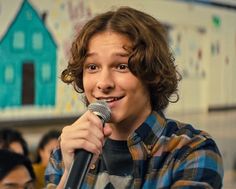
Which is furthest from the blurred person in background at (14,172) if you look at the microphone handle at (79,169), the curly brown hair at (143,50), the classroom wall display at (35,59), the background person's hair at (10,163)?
the classroom wall display at (35,59)

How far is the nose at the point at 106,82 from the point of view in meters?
0.96

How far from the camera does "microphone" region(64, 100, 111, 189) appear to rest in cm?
81

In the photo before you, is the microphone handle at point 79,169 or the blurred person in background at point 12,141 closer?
the microphone handle at point 79,169

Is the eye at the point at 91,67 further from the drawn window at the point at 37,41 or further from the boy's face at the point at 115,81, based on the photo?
the drawn window at the point at 37,41

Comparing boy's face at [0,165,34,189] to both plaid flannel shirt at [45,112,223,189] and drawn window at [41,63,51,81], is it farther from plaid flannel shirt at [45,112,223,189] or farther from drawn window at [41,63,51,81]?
drawn window at [41,63,51,81]

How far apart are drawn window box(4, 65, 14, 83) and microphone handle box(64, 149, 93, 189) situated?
15.7ft

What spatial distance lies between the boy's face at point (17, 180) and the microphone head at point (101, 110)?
873 millimetres

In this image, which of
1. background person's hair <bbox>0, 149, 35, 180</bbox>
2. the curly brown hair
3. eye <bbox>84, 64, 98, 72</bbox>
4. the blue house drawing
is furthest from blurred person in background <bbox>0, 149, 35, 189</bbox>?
the blue house drawing

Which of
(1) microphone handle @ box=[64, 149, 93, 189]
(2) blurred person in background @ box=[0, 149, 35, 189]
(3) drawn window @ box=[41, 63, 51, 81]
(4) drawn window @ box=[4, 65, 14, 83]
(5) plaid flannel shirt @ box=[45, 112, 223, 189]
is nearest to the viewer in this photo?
(1) microphone handle @ box=[64, 149, 93, 189]

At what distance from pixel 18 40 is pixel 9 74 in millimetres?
397

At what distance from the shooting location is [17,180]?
1707 millimetres

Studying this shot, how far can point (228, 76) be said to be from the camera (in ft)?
34.2

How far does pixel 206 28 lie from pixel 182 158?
8823 mm

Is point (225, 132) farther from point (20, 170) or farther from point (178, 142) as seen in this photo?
point (178, 142)
